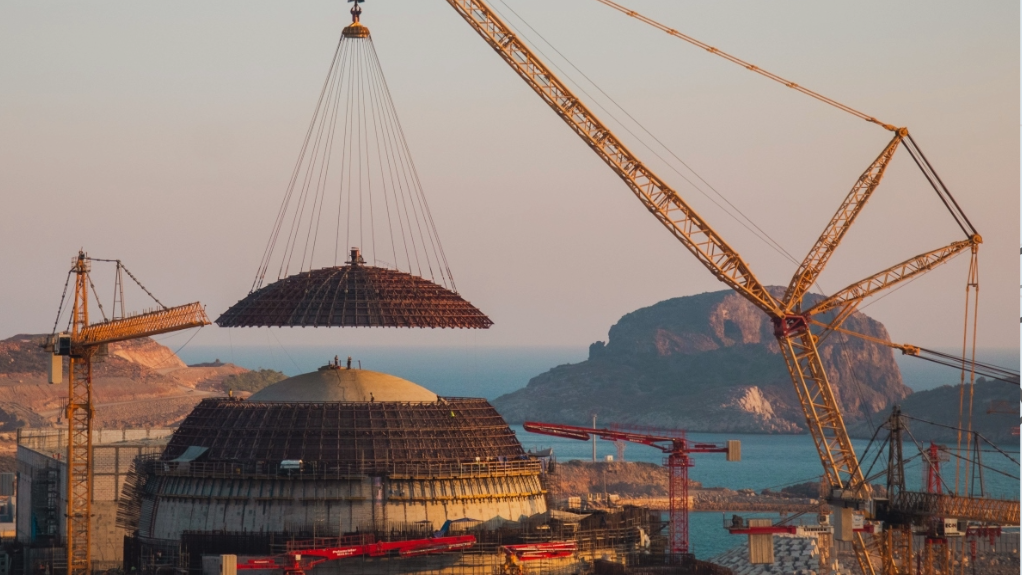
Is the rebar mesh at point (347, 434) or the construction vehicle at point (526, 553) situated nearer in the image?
the construction vehicle at point (526, 553)

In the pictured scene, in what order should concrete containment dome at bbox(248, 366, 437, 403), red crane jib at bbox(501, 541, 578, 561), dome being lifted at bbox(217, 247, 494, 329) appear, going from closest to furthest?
1. red crane jib at bbox(501, 541, 578, 561)
2. concrete containment dome at bbox(248, 366, 437, 403)
3. dome being lifted at bbox(217, 247, 494, 329)

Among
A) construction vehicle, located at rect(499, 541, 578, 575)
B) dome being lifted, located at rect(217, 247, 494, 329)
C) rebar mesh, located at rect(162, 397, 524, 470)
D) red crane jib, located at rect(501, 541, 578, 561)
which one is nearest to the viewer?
construction vehicle, located at rect(499, 541, 578, 575)

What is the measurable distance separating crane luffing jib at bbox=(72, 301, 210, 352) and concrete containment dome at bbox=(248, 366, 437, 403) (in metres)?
15.4

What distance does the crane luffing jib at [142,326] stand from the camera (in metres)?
170

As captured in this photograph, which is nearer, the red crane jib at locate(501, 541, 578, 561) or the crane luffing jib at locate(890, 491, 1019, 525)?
the crane luffing jib at locate(890, 491, 1019, 525)

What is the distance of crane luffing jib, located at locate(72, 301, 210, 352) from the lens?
170 metres

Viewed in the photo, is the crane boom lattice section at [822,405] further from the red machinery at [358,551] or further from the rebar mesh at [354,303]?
the red machinery at [358,551]

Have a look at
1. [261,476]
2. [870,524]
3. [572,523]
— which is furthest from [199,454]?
[870,524]

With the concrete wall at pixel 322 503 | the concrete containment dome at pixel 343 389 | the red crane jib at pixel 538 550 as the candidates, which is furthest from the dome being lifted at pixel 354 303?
the red crane jib at pixel 538 550

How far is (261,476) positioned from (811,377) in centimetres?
5282

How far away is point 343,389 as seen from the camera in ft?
513

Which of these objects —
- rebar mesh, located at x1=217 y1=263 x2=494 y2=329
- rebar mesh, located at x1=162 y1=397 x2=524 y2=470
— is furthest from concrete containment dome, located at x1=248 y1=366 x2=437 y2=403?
rebar mesh, located at x1=217 y1=263 x2=494 y2=329

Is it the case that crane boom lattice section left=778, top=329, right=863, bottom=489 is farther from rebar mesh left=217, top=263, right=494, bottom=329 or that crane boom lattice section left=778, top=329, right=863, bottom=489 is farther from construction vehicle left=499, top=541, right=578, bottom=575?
construction vehicle left=499, top=541, right=578, bottom=575

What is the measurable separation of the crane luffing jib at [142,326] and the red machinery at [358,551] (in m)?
36.8
